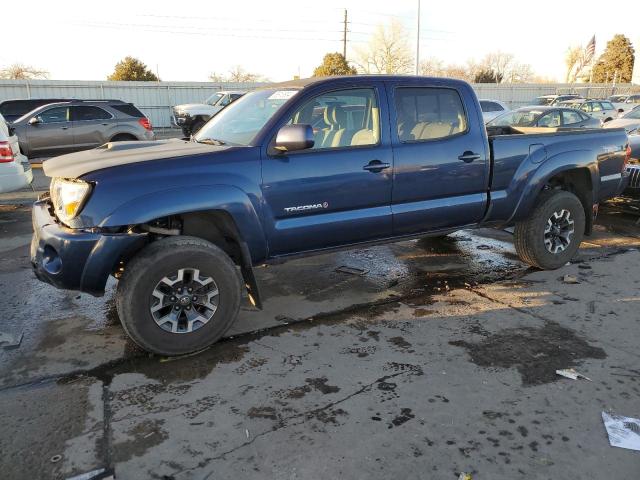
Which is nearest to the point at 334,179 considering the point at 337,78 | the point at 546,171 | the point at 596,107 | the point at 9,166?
the point at 337,78

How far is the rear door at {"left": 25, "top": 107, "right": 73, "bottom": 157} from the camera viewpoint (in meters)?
13.0

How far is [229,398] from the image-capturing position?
310 cm

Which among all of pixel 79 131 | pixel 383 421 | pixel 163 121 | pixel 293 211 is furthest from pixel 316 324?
pixel 163 121

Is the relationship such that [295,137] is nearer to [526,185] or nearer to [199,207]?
[199,207]

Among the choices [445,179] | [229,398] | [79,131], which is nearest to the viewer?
[229,398]

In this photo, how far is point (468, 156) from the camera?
4.57 m

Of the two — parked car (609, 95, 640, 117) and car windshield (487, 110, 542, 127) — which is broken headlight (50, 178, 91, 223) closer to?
car windshield (487, 110, 542, 127)

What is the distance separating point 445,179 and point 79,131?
38.6ft

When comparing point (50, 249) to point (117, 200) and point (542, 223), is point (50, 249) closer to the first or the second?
point (117, 200)

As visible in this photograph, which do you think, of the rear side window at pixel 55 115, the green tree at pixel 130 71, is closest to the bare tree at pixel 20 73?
the green tree at pixel 130 71

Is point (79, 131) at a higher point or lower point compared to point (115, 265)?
higher

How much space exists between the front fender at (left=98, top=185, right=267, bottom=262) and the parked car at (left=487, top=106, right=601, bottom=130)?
10011 mm

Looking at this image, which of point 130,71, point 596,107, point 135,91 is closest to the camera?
point 596,107

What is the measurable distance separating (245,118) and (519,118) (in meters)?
10.3
